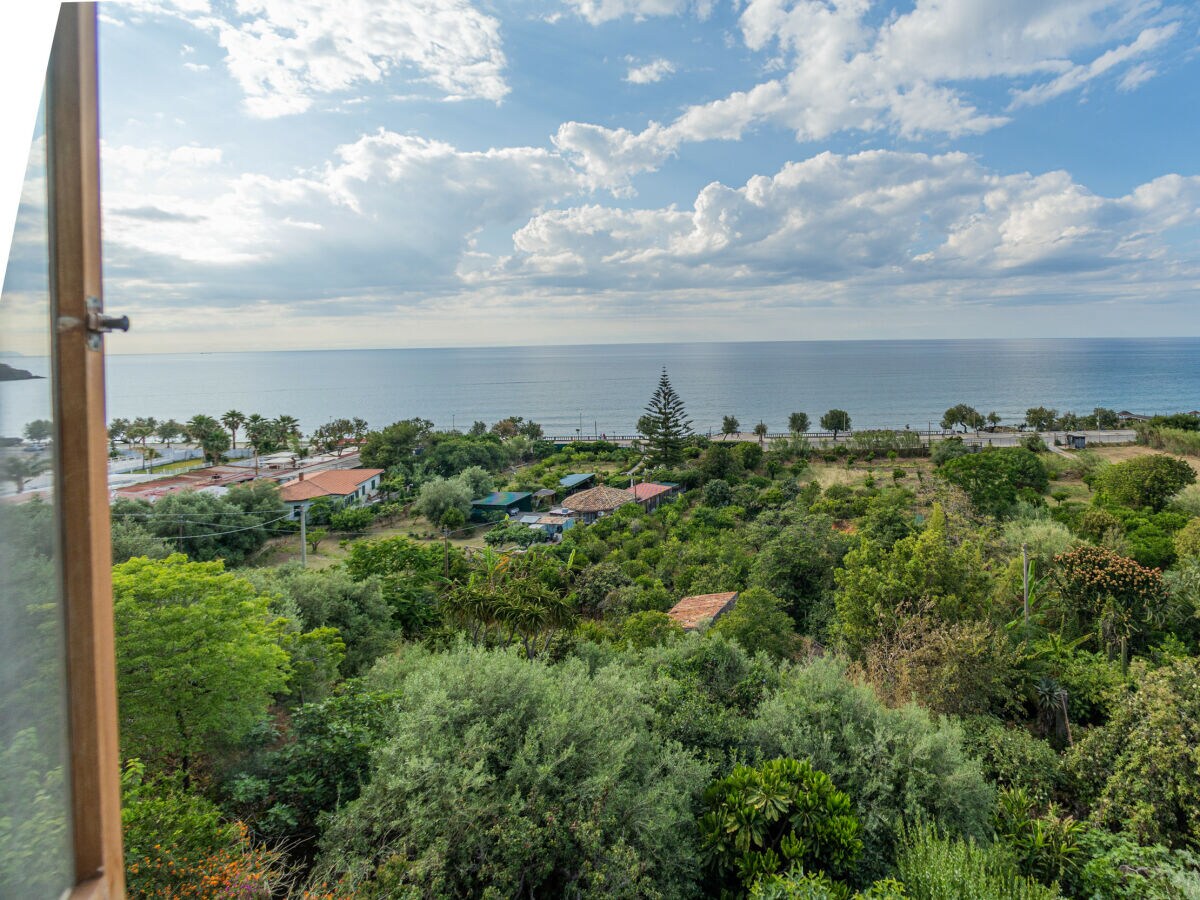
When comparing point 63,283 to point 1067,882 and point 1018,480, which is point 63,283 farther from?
point 1018,480

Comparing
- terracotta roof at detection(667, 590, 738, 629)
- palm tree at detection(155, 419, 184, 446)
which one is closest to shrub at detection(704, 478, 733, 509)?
terracotta roof at detection(667, 590, 738, 629)

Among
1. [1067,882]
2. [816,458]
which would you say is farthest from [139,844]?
[816,458]

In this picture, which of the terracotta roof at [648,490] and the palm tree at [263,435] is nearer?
the terracotta roof at [648,490]

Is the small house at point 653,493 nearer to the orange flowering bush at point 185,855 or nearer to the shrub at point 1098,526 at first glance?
the shrub at point 1098,526

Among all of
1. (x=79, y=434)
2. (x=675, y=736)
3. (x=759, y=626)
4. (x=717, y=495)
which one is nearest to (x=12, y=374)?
(x=79, y=434)

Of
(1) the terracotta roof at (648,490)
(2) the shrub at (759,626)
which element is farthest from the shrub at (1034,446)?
(2) the shrub at (759,626)
